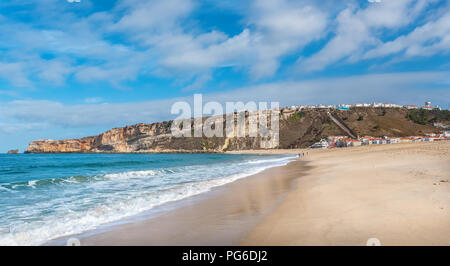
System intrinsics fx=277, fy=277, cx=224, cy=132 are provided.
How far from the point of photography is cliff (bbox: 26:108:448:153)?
96.1m

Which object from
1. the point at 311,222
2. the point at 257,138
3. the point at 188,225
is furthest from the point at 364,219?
the point at 257,138

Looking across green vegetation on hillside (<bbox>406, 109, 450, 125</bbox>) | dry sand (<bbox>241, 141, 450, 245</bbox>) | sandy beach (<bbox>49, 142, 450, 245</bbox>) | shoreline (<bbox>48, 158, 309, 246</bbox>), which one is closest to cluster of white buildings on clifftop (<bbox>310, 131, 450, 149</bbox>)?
green vegetation on hillside (<bbox>406, 109, 450, 125</bbox>)

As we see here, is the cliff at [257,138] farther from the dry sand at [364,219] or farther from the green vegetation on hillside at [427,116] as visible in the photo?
the dry sand at [364,219]

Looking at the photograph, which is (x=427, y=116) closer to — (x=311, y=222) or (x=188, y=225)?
(x=311, y=222)

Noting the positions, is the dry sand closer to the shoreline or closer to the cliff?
the shoreline

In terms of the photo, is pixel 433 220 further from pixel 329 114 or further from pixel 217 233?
pixel 329 114

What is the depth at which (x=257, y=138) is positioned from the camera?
11819 cm

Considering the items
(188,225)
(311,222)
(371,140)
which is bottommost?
(188,225)

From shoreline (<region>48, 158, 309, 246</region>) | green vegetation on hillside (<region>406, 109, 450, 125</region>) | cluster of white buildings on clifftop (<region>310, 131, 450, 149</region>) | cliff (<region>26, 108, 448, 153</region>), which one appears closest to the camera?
shoreline (<region>48, 158, 309, 246</region>)

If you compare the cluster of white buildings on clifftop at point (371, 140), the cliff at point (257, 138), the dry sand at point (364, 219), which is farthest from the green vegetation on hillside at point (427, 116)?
the dry sand at point (364, 219)

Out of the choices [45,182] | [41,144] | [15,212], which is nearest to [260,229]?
[15,212]

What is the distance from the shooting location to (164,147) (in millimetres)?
132875

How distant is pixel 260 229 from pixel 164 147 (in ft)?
430
